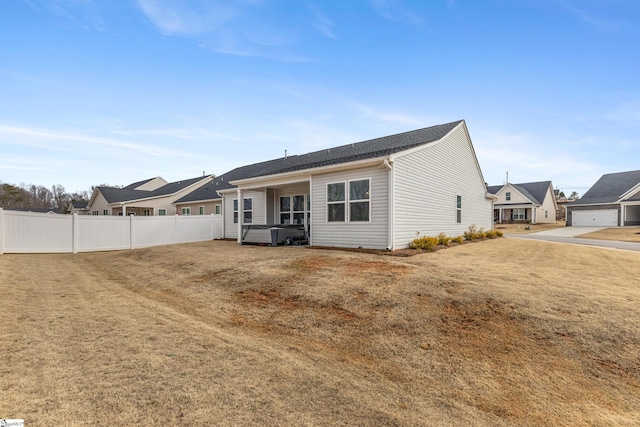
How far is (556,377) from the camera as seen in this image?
3.25m

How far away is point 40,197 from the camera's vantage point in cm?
6725

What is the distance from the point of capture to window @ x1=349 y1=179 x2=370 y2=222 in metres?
10.6

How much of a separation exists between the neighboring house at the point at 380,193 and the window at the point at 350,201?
0.12 feet

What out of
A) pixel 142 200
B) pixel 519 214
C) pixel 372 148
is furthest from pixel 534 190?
pixel 142 200

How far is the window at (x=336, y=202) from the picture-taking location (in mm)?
11266

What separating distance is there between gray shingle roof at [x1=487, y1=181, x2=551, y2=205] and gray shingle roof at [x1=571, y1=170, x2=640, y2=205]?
20.9 feet

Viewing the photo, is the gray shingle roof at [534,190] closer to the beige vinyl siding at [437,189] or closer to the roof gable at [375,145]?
the beige vinyl siding at [437,189]

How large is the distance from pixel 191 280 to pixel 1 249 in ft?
33.9

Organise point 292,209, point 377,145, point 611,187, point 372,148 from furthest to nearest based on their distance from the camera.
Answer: point 611,187 → point 292,209 → point 377,145 → point 372,148

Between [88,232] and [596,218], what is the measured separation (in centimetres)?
4423

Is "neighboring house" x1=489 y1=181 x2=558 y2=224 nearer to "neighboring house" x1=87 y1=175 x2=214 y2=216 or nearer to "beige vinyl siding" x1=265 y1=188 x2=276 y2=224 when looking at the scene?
"beige vinyl siding" x1=265 y1=188 x2=276 y2=224

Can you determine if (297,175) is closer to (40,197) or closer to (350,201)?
(350,201)

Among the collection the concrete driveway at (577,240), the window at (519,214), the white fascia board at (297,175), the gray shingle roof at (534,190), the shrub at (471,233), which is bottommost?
the concrete driveway at (577,240)

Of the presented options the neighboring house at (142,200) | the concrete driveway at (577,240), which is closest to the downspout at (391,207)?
the concrete driveway at (577,240)
